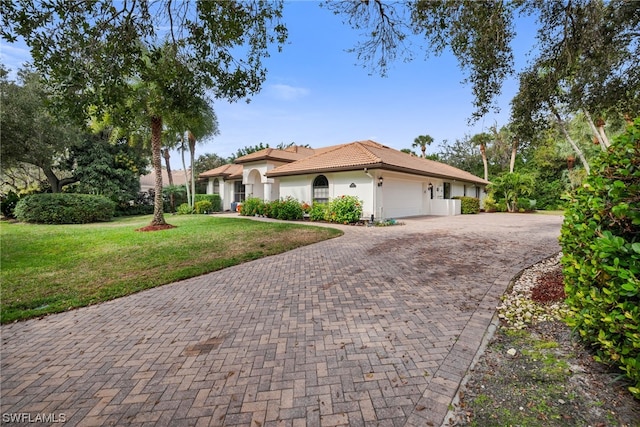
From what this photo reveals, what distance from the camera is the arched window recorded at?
60.1 feet

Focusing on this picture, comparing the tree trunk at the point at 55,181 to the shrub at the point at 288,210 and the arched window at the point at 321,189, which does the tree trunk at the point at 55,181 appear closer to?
the shrub at the point at 288,210

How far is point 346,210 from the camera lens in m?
15.8

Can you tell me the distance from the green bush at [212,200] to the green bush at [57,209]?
897cm

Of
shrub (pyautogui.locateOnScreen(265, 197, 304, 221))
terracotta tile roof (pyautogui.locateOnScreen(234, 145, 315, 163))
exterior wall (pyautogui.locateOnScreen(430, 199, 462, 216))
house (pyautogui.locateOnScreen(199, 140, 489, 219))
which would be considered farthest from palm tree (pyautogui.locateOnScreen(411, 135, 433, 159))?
shrub (pyautogui.locateOnScreen(265, 197, 304, 221))

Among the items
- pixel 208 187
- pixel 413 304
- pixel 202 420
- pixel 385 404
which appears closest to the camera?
pixel 202 420

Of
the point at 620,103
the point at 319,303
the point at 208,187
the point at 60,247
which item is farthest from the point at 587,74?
the point at 208,187

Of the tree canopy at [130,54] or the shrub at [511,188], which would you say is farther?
the shrub at [511,188]

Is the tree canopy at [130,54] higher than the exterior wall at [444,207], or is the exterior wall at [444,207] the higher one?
the tree canopy at [130,54]

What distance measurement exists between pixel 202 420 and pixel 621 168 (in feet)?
13.6

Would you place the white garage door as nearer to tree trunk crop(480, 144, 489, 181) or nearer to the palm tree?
tree trunk crop(480, 144, 489, 181)

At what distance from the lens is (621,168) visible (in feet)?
8.18

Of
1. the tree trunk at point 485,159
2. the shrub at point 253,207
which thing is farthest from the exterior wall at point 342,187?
the tree trunk at point 485,159

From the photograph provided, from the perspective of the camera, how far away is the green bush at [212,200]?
2609 cm

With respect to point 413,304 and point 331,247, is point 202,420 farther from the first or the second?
point 331,247
